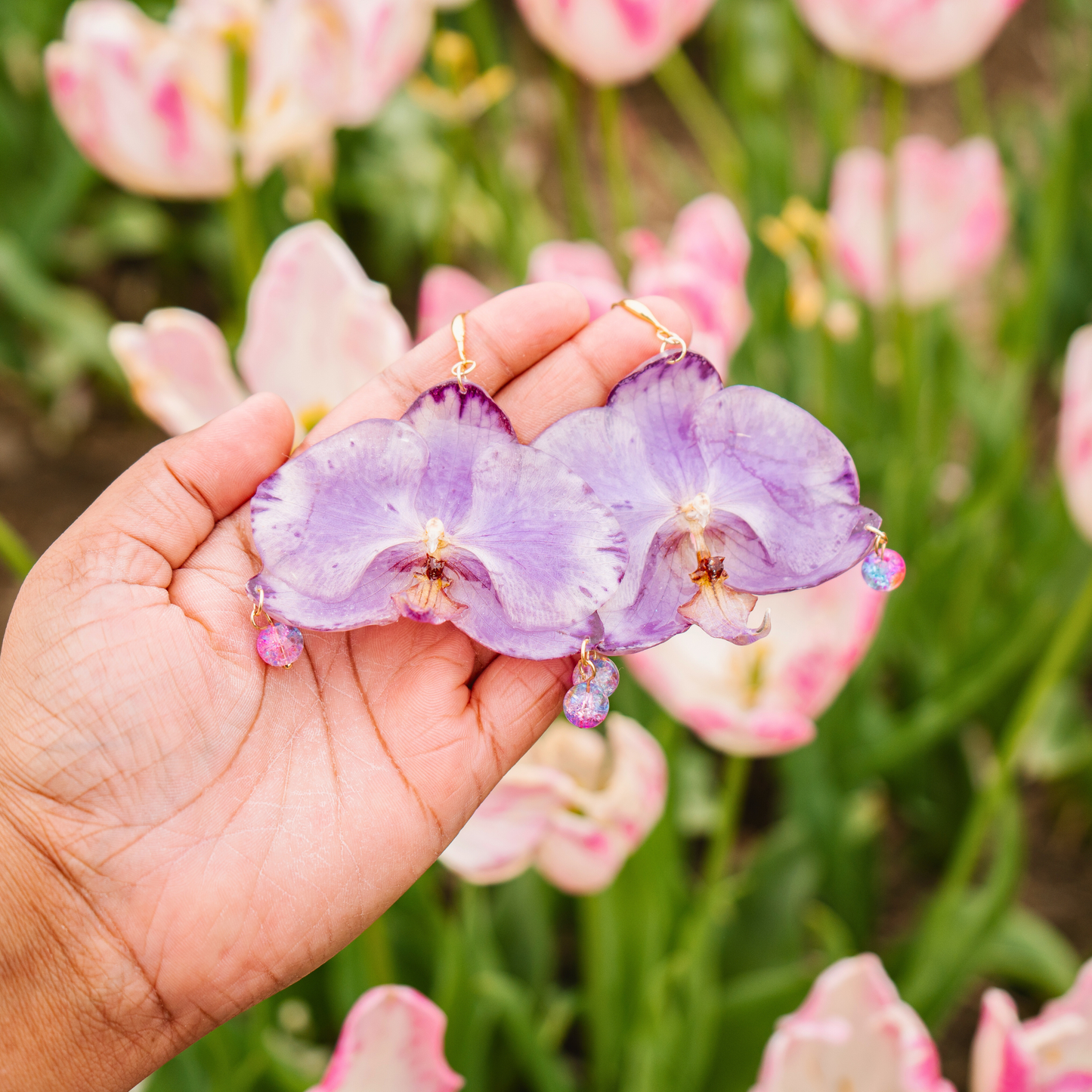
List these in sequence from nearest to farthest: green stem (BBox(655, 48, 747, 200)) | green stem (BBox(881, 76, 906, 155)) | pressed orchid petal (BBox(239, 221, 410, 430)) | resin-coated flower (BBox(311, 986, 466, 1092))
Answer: resin-coated flower (BBox(311, 986, 466, 1092)) → pressed orchid petal (BBox(239, 221, 410, 430)) → green stem (BBox(881, 76, 906, 155)) → green stem (BBox(655, 48, 747, 200))

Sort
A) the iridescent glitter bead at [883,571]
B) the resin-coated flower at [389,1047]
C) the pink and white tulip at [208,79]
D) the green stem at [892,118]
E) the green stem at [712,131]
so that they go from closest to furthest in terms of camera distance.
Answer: the resin-coated flower at [389,1047]
the iridescent glitter bead at [883,571]
the pink and white tulip at [208,79]
the green stem at [892,118]
the green stem at [712,131]

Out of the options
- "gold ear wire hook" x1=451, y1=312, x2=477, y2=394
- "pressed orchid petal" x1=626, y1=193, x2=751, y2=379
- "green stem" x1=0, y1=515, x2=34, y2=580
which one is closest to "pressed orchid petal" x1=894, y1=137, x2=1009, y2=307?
"pressed orchid petal" x1=626, y1=193, x2=751, y2=379

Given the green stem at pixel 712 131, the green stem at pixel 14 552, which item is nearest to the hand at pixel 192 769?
the green stem at pixel 14 552

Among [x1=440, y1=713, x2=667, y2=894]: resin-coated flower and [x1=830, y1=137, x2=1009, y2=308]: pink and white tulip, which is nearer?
[x1=440, y1=713, x2=667, y2=894]: resin-coated flower

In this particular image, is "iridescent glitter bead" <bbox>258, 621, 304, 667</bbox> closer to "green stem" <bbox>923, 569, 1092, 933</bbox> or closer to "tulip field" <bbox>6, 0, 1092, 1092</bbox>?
"tulip field" <bbox>6, 0, 1092, 1092</bbox>

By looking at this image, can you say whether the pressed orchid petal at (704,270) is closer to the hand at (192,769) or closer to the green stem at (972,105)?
the hand at (192,769)

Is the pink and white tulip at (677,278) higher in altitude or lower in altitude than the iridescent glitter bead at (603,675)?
higher

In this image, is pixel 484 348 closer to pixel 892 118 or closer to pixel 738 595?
pixel 738 595

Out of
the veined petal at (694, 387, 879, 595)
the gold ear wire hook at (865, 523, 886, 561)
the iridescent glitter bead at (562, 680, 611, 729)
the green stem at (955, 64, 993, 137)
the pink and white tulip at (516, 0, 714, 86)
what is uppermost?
the pink and white tulip at (516, 0, 714, 86)

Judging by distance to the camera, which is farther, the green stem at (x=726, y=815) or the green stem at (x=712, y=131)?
the green stem at (x=712, y=131)
